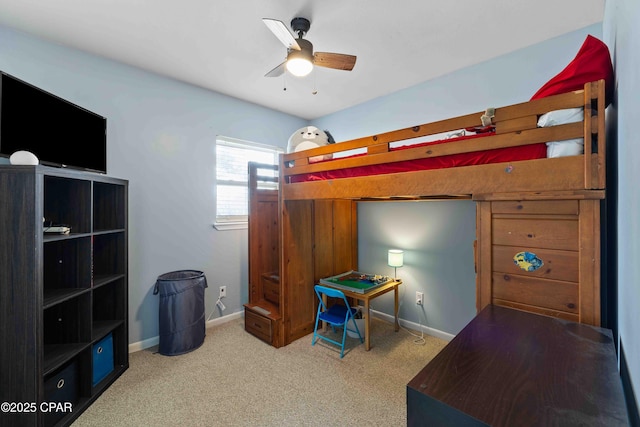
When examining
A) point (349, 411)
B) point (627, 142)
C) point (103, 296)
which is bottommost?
point (349, 411)

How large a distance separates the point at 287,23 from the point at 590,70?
176cm

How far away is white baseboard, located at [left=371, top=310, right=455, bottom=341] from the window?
6.38 feet

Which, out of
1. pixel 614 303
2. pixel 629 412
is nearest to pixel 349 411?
pixel 629 412

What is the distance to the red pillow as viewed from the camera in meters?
1.17

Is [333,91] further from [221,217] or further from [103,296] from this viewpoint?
[103,296]

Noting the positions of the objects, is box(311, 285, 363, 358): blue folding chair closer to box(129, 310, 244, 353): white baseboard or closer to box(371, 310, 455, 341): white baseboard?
box(371, 310, 455, 341): white baseboard

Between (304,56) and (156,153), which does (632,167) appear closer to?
(304,56)

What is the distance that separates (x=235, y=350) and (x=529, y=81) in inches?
136

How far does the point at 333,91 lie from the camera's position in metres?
3.01

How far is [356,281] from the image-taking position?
284 cm

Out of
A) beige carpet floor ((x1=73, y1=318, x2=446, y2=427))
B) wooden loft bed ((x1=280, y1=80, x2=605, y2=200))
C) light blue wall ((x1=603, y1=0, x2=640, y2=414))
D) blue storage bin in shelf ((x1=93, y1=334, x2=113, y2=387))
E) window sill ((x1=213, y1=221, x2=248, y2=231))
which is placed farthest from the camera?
window sill ((x1=213, y1=221, x2=248, y2=231))

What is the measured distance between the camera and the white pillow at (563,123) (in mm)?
1143

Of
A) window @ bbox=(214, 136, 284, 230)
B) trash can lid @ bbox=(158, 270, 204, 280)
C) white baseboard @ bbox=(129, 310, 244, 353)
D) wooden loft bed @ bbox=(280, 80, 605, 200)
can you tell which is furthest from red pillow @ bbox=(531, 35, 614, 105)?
white baseboard @ bbox=(129, 310, 244, 353)

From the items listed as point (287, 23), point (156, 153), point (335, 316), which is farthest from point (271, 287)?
point (287, 23)
